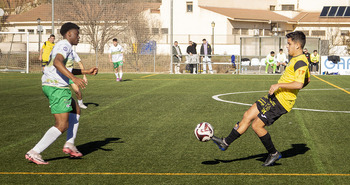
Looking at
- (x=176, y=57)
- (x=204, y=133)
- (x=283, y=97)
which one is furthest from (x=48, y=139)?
(x=176, y=57)

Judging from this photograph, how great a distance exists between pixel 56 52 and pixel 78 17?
36873 millimetres

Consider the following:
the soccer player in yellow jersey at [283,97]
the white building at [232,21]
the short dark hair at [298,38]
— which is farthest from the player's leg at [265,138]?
the white building at [232,21]

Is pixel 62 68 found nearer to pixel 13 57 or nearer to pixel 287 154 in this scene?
pixel 287 154

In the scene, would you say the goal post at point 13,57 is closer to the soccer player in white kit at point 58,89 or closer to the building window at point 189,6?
the soccer player in white kit at point 58,89

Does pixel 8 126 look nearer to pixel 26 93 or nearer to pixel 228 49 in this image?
pixel 26 93

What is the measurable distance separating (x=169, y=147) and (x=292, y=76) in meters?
2.44

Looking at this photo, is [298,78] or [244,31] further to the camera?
[244,31]

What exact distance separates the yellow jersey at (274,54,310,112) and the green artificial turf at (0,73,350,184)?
2.86ft

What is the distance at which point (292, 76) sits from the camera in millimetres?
6848

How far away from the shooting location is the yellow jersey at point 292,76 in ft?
22.1

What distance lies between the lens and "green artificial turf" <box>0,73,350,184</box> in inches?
256

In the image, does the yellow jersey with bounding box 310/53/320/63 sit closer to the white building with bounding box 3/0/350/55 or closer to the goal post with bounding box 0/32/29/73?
the goal post with bounding box 0/32/29/73

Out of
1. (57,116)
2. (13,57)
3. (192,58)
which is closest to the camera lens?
(57,116)

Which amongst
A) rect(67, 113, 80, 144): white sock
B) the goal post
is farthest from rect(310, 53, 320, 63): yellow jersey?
rect(67, 113, 80, 144): white sock
